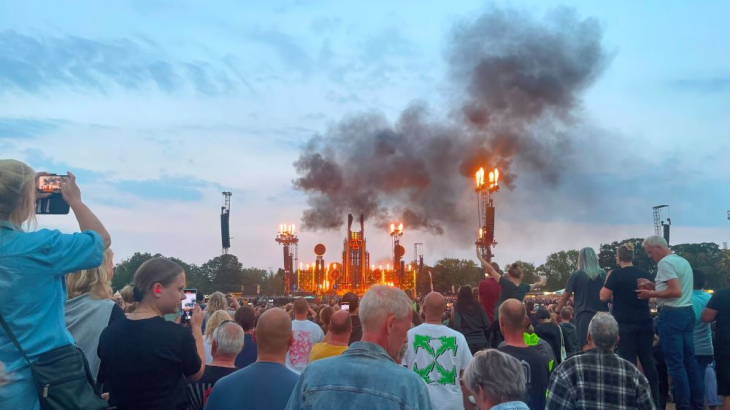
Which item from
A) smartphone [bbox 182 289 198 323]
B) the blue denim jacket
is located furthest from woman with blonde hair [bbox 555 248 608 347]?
the blue denim jacket

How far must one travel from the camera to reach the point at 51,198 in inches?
137

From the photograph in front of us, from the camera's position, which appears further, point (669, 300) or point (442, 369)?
point (669, 300)

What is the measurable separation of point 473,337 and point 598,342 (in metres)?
3.62

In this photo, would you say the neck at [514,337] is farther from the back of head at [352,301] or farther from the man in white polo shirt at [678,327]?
the back of head at [352,301]

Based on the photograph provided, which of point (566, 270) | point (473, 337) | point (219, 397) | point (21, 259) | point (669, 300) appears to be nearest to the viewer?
point (21, 259)

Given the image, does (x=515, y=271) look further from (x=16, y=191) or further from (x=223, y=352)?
(x=16, y=191)

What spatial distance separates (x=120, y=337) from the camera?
4.16 metres

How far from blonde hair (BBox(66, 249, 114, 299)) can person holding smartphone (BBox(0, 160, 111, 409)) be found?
61.5 inches

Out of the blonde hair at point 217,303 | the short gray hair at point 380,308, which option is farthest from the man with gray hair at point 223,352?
the blonde hair at point 217,303

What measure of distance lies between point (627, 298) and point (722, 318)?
1.34 meters

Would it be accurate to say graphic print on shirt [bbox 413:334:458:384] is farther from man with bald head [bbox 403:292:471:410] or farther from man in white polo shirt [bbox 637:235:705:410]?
man in white polo shirt [bbox 637:235:705:410]

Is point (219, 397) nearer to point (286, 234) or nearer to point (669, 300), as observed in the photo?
point (669, 300)

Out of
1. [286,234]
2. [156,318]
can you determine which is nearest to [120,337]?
[156,318]

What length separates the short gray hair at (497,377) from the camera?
3.72 meters
